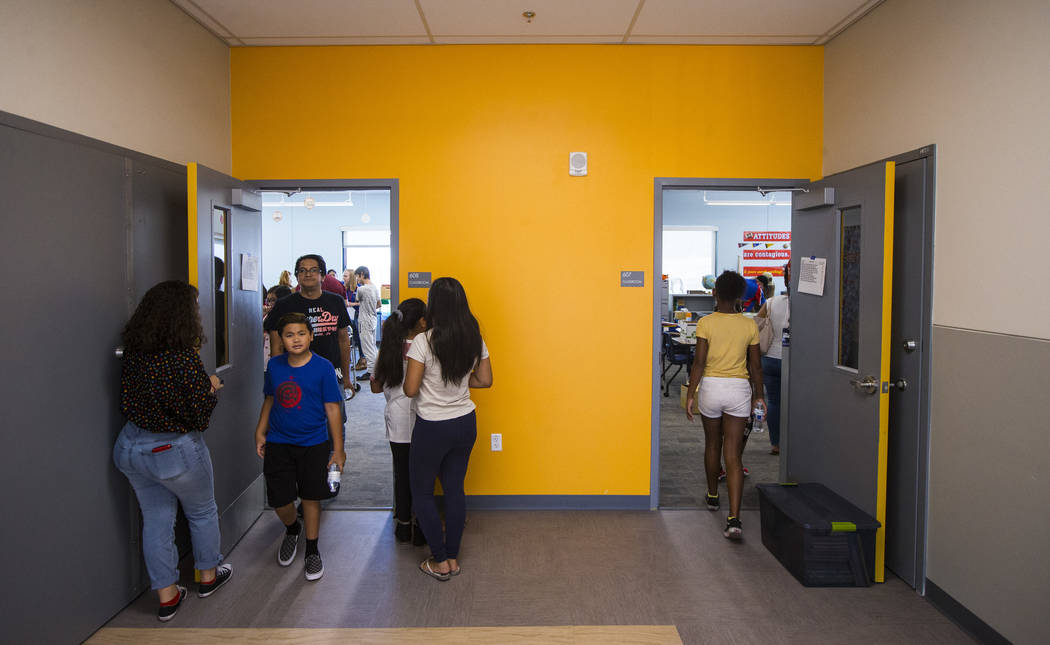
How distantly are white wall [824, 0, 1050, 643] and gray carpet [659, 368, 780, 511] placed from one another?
1452 millimetres

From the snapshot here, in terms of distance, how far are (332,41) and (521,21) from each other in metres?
1.17

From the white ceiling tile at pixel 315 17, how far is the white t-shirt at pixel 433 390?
182 cm

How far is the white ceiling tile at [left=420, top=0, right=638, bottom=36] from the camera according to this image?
303 centimetres

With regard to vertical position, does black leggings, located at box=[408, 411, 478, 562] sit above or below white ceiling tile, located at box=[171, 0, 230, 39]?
below

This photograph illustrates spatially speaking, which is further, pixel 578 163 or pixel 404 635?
pixel 578 163

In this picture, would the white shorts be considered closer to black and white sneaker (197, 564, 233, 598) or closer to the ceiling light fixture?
black and white sneaker (197, 564, 233, 598)

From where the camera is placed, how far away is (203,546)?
2.59 metres

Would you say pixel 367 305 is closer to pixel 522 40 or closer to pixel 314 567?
pixel 522 40

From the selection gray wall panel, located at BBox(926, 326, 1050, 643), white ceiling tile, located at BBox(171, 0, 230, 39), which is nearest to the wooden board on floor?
gray wall panel, located at BBox(926, 326, 1050, 643)

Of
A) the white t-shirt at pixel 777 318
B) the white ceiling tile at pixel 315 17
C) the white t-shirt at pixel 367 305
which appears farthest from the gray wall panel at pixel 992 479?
the white t-shirt at pixel 367 305

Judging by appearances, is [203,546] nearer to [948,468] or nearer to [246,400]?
[246,400]

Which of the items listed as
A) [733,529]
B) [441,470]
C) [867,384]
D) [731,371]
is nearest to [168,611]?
[441,470]

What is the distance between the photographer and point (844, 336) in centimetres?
312

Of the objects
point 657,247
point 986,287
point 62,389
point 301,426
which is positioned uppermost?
point 657,247
